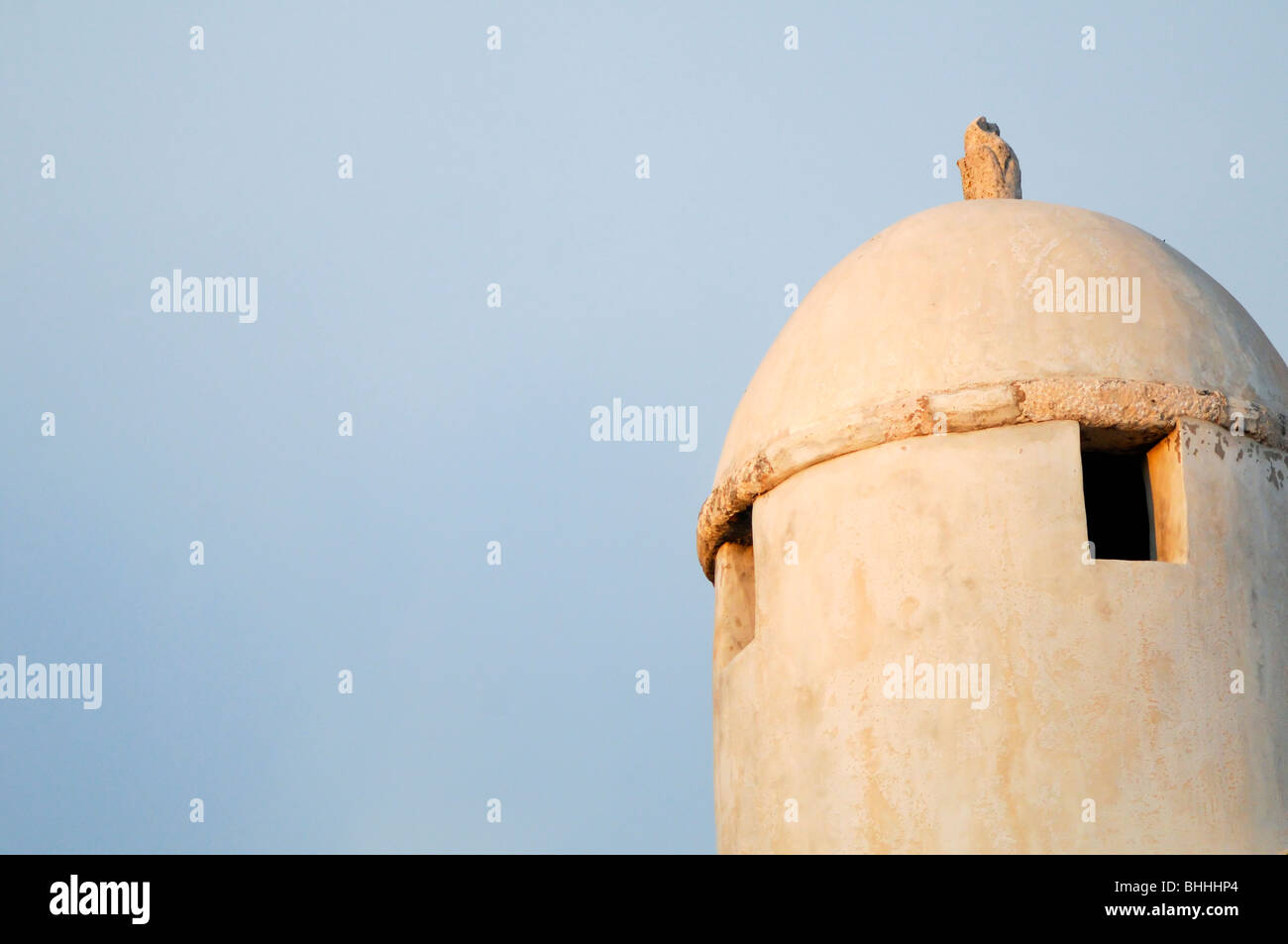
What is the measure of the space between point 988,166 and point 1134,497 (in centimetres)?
187

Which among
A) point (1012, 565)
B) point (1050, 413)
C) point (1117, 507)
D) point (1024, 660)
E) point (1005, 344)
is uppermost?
point (1005, 344)

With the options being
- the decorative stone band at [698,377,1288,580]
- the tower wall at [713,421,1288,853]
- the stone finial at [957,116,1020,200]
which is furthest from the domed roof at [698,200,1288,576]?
the stone finial at [957,116,1020,200]

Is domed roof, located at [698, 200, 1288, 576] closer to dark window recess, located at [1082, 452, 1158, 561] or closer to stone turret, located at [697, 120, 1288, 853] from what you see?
stone turret, located at [697, 120, 1288, 853]

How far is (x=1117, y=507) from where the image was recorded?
882 cm

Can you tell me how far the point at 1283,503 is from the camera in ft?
25.3

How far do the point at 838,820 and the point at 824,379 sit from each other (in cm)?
205

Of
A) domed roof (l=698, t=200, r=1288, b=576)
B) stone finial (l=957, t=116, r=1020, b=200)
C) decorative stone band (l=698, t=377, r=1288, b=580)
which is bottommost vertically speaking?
decorative stone band (l=698, t=377, r=1288, b=580)

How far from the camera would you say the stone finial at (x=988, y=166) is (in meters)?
9.09

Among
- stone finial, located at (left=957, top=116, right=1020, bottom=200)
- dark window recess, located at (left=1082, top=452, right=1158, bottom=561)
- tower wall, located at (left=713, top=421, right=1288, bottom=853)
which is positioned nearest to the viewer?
tower wall, located at (left=713, top=421, right=1288, bottom=853)

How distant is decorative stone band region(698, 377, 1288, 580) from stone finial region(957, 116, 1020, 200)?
177 cm

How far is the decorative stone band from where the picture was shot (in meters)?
7.56

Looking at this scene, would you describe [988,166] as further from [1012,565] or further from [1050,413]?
[1012,565]

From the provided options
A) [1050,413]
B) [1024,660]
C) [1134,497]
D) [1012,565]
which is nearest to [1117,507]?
[1134,497]
